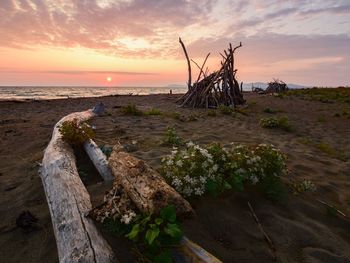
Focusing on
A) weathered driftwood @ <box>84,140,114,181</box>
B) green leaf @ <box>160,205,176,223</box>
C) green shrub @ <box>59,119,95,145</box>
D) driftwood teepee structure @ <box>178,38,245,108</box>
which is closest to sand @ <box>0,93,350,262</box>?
weathered driftwood @ <box>84,140,114,181</box>

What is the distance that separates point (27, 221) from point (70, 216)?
86cm

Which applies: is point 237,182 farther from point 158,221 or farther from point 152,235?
point 152,235

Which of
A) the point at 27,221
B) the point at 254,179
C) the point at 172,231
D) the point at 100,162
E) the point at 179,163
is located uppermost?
the point at 179,163

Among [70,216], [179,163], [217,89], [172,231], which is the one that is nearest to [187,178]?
[179,163]

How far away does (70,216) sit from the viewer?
3117 mm

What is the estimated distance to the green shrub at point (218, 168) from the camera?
3.57m

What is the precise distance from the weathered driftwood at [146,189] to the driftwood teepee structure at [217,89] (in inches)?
489

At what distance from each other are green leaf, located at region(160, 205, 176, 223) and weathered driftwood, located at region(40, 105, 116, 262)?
1.94 ft

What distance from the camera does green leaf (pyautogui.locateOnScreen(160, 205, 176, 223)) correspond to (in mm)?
2612

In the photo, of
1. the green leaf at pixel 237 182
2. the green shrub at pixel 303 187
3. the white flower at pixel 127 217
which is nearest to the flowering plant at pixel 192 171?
the green leaf at pixel 237 182

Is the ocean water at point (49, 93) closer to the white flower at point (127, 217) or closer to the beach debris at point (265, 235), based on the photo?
the white flower at point (127, 217)

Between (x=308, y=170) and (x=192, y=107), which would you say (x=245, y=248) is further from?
(x=192, y=107)

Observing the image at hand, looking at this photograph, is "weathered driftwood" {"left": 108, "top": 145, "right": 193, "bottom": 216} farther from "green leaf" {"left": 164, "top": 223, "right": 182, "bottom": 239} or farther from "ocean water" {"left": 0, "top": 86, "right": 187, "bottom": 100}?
"ocean water" {"left": 0, "top": 86, "right": 187, "bottom": 100}

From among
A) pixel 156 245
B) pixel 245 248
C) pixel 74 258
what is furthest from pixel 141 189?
pixel 245 248
